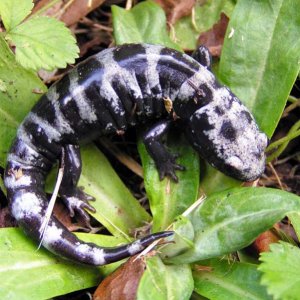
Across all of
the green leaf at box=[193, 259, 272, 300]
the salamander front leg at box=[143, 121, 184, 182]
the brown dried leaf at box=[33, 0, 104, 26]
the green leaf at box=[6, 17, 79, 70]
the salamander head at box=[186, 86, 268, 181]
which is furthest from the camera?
the brown dried leaf at box=[33, 0, 104, 26]

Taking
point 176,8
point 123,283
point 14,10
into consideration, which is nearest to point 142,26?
point 176,8

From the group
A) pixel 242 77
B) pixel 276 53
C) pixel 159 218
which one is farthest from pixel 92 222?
pixel 276 53

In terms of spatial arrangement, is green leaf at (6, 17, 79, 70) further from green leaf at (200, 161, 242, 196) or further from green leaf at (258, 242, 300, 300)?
green leaf at (258, 242, 300, 300)

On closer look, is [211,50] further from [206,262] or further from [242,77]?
[206,262]

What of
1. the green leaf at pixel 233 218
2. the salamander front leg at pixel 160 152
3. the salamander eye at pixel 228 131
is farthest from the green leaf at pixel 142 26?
the green leaf at pixel 233 218

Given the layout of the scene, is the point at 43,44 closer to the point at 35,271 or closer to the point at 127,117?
the point at 127,117

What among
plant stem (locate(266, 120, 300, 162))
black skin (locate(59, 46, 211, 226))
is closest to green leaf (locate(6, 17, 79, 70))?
black skin (locate(59, 46, 211, 226))
